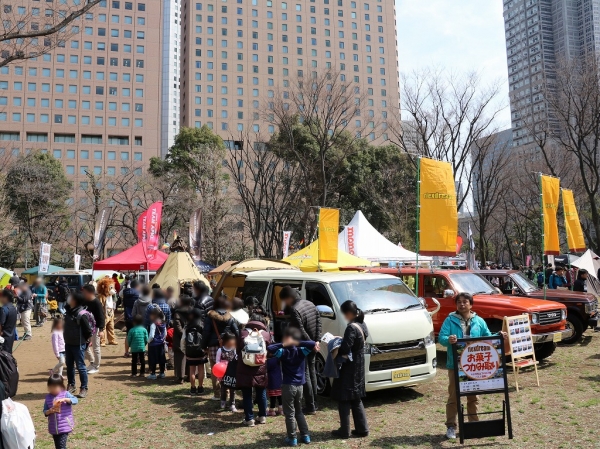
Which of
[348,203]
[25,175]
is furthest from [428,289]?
[25,175]

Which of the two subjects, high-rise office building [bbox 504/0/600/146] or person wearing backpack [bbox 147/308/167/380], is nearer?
person wearing backpack [bbox 147/308/167/380]

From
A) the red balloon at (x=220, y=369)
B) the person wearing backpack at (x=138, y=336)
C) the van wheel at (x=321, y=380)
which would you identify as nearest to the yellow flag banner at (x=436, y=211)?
the van wheel at (x=321, y=380)

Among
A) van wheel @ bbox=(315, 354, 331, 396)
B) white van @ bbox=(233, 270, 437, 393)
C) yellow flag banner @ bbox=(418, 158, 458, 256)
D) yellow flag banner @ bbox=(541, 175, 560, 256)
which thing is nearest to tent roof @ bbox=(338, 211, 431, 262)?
yellow flag banner @ bbox=(541, 175, 560, 256)

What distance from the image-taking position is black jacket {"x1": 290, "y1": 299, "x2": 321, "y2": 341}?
20.8 feet

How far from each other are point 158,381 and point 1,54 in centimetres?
746

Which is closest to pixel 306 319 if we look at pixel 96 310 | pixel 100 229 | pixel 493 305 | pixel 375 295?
pixel 375 295

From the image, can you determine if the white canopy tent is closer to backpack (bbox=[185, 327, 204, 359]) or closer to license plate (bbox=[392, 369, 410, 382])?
license plate (bbox=[392, 369, 410, 382])

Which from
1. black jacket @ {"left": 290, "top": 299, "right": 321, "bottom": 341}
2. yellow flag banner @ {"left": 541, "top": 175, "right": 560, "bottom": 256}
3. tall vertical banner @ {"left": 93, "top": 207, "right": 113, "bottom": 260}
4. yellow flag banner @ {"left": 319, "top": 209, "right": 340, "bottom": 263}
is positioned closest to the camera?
black jacket @ {"left": 290, "top": 299, "right": 321, "bottom": 341}

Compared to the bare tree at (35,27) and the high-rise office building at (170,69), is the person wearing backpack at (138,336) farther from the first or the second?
the high-rise office building at (170,69)

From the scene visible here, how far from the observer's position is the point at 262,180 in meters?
33.5

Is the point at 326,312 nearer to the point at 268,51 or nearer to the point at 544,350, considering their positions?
the point at 544,350

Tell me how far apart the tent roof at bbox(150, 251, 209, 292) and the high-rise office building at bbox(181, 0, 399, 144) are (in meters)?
54.0

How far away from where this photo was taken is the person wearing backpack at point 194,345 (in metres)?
8.16

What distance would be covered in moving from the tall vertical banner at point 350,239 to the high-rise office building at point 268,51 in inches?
1964
